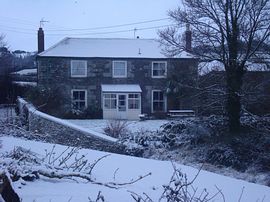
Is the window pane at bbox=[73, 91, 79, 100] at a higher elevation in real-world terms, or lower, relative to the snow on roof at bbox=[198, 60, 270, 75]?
lower

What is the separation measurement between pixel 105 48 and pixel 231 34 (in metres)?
16.8

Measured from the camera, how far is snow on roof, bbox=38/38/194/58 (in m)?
31.6

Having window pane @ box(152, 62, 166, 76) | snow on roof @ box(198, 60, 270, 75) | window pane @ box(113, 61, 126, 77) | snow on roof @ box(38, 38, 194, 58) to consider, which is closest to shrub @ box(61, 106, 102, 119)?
window pane @ box(113, 61, 126, 77)

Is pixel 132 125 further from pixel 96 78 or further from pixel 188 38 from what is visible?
pixel 188 38

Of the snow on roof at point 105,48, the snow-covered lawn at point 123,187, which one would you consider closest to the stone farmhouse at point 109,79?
the snow on roof at point 105,48

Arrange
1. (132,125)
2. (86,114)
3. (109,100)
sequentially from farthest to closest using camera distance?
(109,100) < (86,114) < (132,125)

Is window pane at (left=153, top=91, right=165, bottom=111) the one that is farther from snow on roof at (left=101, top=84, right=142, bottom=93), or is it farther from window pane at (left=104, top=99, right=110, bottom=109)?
window pane at (left=104, top=99, right=110, bottom=109)

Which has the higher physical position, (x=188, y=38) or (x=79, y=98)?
(x=188, y=38)

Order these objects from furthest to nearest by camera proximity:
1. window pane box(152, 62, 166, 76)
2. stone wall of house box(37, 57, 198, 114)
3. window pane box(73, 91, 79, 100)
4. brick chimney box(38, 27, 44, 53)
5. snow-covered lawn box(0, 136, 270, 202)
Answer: brick chimney box(38, 27, 44, 53)
window pane box(152, 62, 166, 76)
window pane box(73, 91, 79, 100)
stone wall of house box(37, 57, 198, 114)
snow-covered lawn box(0, 136, 270, 202)

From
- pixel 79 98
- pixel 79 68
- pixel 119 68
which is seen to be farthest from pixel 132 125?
pixel 79 68

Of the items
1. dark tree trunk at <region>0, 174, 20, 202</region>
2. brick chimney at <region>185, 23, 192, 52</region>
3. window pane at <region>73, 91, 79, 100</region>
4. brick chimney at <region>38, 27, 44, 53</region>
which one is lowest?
window pane at <region>73, 91, 79, 100</region>

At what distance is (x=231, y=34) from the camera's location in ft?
57.0

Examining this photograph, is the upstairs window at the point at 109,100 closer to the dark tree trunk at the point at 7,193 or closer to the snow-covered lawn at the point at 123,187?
the snow-covered lawn at the point at 123,187

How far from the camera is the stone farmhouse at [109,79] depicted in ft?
102
